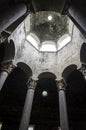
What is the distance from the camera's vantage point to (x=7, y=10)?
4980mm

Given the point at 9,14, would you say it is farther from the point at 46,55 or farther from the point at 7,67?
the point at 46,55

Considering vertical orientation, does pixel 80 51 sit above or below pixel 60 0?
above

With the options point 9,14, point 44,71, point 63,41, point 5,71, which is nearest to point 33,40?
point 63,41

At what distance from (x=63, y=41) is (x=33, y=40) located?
7.22ft

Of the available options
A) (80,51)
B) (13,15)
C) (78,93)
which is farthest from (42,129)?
(13,15)

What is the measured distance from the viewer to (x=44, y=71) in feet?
35.2

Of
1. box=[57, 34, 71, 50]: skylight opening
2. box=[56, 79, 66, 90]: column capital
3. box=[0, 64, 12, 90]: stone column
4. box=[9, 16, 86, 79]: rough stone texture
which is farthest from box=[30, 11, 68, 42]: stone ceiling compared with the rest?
box=[0, 64, 12, 90]: stone column

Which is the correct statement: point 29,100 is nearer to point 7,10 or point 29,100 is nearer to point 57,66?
point 57,66

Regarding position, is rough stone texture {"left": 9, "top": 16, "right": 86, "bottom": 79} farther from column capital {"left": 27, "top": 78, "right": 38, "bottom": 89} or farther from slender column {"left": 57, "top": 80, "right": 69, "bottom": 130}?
slender column {"left": 57, "top": 80, "right": 69, "bottom": 130}

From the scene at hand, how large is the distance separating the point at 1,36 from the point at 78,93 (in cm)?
759

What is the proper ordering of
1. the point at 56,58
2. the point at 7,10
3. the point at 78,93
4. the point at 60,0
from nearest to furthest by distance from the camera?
1. the point at 7,10
2. the point at 60,0
3. the point at 56,58
4. the point at 78,93

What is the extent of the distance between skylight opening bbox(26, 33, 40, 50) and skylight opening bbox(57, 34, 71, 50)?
1.58 metres

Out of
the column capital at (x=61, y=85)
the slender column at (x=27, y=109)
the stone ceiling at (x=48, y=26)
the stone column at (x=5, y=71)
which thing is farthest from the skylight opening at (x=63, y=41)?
the stone column at (x=5, y=71)

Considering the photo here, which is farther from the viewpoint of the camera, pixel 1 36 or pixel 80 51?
pixel 80 51
